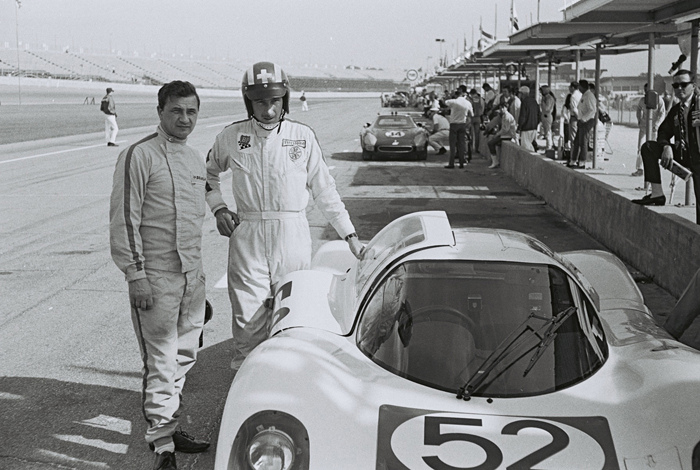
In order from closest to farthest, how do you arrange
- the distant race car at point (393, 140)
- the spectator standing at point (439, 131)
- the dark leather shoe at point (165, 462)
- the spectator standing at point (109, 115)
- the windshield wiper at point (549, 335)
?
the windshield wiper at point (549, 335)
the dark leather shoe at point (165, 462)
the distant race car at point (393, 140)
the spectator standing at point (109, 115)
the spectator standing at point (439, 131)

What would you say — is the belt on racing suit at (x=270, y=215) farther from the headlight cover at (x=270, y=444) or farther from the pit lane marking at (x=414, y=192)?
the pit lane marking at (x=414, y=192)

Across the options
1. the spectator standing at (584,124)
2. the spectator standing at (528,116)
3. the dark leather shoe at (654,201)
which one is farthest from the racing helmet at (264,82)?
the spectator standing at (528,116)

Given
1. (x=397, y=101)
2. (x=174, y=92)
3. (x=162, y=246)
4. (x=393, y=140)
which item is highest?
(x=174, y=92)

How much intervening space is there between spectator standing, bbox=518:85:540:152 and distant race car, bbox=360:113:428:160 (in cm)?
372

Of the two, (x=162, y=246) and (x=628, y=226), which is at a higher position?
(x=162, y=246)

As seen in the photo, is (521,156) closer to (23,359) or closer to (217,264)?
(217,264)

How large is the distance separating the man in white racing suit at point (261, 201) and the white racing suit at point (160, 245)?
52 centimetres

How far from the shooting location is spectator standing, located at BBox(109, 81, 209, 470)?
430 centimetres

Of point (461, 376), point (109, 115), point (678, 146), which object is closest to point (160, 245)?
point (461, 376)

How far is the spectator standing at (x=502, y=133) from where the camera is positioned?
70.4 feet

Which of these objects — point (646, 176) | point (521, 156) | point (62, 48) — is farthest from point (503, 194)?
point (62, 48)

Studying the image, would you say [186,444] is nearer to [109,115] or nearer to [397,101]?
[109,115]

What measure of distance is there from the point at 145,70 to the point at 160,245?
453 ft

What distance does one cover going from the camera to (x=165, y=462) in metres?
4.31
